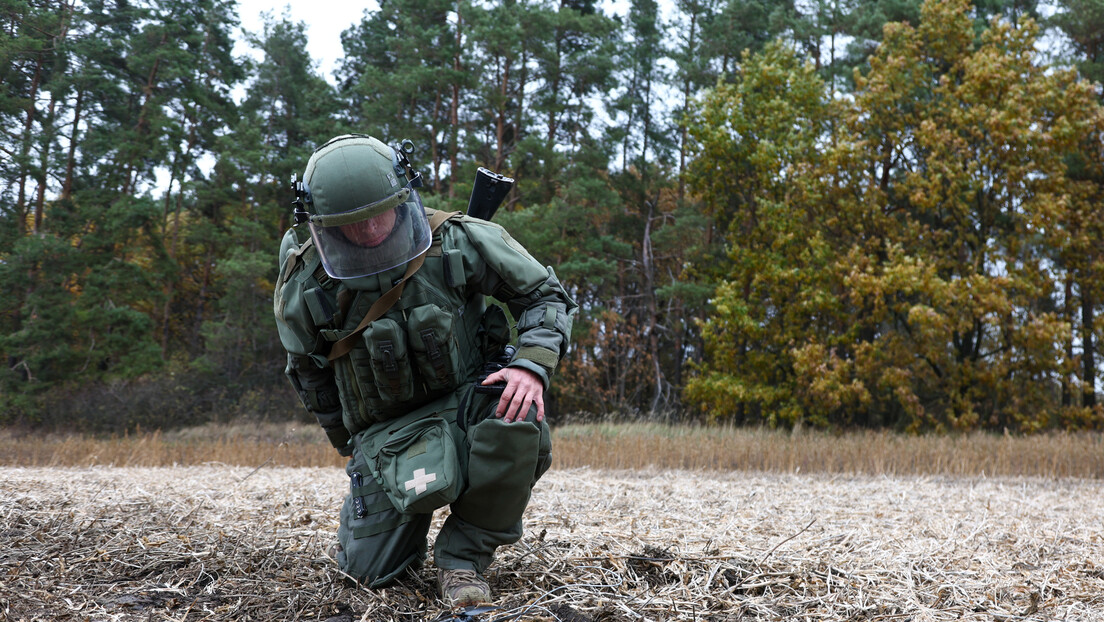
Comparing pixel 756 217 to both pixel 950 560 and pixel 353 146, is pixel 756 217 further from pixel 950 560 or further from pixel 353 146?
pixel 353 146

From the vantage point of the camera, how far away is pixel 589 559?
322cm

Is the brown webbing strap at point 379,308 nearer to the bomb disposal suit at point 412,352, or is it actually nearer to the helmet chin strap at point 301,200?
the bomb disposal suit at point 412,352

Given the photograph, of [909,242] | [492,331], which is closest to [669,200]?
[909,242]

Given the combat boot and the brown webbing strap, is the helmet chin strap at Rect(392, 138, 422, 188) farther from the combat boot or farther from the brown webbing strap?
the combat boot

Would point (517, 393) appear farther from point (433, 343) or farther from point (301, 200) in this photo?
point (301, 200)

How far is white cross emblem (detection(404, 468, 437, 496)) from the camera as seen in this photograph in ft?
8.82

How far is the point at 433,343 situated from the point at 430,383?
0.20 m

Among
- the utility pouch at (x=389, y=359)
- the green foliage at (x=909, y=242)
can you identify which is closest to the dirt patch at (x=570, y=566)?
the utility pouch at (x=389, y=359)

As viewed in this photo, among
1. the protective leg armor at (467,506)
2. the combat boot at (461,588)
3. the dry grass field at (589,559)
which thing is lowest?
the dry grass field at (589,559)

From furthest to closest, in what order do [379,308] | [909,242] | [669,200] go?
[669,200] < [909,242] < [379,308]

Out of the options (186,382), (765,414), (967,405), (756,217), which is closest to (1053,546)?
(967,405)

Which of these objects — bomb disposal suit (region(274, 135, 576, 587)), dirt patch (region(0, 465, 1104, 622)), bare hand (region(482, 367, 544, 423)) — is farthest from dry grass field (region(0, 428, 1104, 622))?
bare hand (region(482, 367, 544, 423))

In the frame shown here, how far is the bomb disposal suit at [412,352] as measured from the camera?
108 inches

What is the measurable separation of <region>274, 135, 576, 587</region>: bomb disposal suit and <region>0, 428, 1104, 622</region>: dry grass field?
0.28 metres
